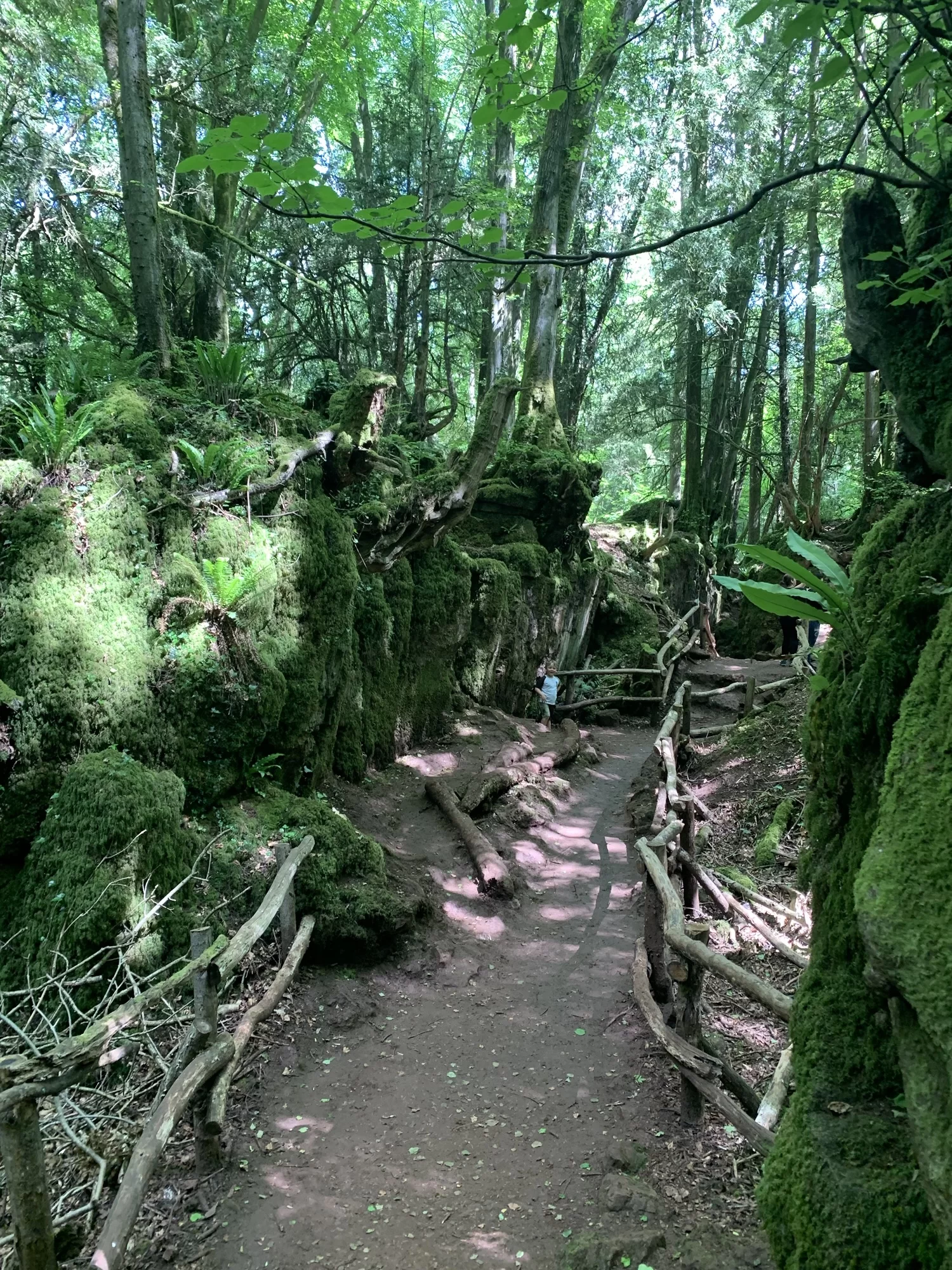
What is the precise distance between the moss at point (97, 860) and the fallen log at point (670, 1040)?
3467 millimetres

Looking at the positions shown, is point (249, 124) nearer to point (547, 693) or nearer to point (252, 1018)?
point (252, 1018)

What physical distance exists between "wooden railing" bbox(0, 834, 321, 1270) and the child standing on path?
9.54 m

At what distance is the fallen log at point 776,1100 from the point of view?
11.7 feet

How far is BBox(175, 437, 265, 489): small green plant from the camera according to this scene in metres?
6.93

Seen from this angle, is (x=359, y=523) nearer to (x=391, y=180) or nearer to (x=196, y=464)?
(x=196, y=464)

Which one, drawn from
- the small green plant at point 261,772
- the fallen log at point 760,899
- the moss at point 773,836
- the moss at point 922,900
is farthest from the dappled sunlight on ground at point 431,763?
the moss at point 922,900

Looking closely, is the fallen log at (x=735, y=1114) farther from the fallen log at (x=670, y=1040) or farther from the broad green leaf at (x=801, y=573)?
the broad green leaf at (x=801, y=573)

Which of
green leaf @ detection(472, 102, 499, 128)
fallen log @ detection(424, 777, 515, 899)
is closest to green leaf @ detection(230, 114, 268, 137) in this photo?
green leaf @ detection(472, 102, 499, 128)

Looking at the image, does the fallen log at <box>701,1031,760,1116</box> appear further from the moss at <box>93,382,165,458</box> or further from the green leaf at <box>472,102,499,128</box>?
the moss at <box>93,382,165,458</box>

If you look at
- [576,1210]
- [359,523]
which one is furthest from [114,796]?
[359,523]

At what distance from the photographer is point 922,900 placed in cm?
177

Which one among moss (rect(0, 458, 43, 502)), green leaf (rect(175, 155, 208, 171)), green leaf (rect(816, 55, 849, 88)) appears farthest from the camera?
moss (rect(0, 458, 43, 502))

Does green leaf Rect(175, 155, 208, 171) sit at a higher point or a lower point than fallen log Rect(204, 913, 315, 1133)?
higher

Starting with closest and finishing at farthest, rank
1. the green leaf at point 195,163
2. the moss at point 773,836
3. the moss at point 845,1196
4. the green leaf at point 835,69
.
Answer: the moss at point 845,1196
the green leaf at point 835,69
the green leaf at point 195,163
the moss at point 773,836
